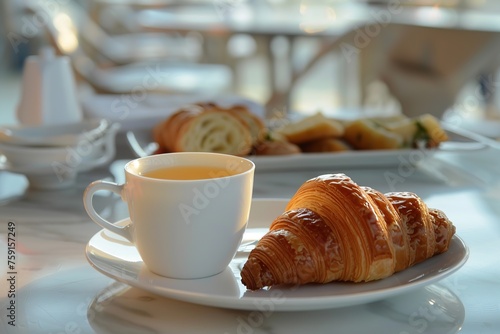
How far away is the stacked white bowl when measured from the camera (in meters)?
0.98

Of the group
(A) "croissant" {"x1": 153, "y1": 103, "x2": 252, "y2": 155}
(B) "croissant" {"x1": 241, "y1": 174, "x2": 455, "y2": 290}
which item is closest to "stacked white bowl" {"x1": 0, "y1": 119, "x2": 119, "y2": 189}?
(A) "croissant" {"x1": 153, "y1": 103, "x2": 252, "y2": 155}

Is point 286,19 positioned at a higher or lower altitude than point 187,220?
lower

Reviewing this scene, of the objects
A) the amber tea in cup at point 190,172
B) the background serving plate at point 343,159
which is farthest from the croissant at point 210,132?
the amber tea in cup at point 190,172

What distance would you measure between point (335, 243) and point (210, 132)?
60 centimetres

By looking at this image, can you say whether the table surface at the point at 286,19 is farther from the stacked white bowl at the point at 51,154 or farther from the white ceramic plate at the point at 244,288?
the white ceramic plate at the point at 244,288

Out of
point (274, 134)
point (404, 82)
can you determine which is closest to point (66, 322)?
point (274, 134)

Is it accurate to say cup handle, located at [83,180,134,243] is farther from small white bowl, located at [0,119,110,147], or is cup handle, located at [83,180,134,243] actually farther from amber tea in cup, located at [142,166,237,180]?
small white bowl, located at [0,119,110,147]

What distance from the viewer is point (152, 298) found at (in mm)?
620

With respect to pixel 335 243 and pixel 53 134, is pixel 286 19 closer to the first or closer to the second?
pixel 53 134

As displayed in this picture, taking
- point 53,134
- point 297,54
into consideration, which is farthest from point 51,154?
point 297,54

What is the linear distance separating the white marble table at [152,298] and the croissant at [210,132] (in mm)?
218

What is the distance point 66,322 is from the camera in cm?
58

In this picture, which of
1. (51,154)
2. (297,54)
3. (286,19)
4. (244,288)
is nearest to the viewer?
(244,288)

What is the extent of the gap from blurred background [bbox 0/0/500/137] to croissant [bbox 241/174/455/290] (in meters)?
0.87
